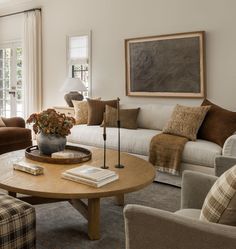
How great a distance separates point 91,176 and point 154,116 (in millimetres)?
2309

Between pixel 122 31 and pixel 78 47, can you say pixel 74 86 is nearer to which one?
pixel 78 47

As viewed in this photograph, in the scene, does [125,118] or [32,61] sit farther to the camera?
[32,61]

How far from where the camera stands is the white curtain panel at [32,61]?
19.1 feet

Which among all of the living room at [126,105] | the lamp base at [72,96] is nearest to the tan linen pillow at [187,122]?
the living room at [126,105]

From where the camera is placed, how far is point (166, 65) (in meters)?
4.39

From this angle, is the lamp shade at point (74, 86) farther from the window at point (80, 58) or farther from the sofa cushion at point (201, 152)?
the sofa cushion at point (201, 152)

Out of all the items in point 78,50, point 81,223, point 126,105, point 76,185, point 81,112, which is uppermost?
point 78,50

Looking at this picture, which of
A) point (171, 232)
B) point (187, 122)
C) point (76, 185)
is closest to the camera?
point (171, 232)

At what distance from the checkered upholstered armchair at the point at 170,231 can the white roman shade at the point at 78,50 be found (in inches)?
170

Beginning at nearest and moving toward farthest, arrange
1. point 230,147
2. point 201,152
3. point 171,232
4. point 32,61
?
point 171,232, point 230,147, point 201,152, point 32,61

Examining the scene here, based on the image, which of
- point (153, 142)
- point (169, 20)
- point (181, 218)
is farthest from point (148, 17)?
point (181, 218)

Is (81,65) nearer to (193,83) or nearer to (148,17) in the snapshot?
(148,17)

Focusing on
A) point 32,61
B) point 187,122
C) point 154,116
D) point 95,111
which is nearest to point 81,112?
point 95,111

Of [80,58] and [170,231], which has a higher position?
[80,58]
